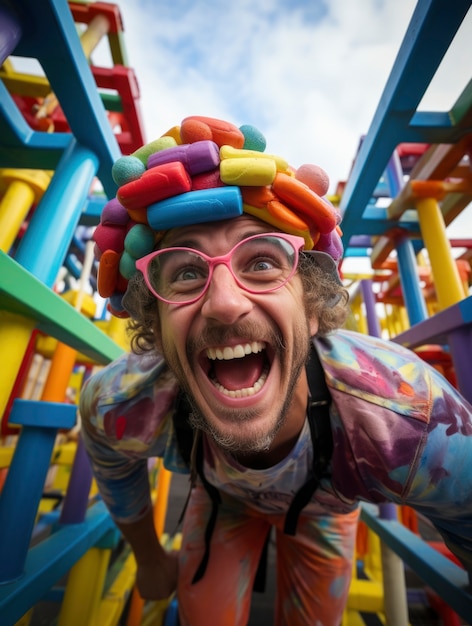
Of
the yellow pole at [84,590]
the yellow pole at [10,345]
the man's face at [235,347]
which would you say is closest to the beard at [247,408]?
the man's face at [235,347]

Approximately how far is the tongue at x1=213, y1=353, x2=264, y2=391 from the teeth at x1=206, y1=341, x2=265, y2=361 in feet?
0.25

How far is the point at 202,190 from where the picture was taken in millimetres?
832

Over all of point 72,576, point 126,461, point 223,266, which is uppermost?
point 223,266

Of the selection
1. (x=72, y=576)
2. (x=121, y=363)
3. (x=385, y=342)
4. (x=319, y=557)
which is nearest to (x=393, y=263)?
(x=385, y=342)

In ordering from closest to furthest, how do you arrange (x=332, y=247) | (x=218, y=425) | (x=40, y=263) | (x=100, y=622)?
(x=218, y=425)
(x=40, y=263)
(x=332, y=247)
(x=100, y=622)

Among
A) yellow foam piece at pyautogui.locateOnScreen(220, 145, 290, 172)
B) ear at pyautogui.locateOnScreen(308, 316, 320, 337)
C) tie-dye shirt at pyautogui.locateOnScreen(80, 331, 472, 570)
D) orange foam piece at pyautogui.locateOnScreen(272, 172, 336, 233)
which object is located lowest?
tie-dye shirt at pyautogui.locateOnScreen(80, 331, 472, 570)

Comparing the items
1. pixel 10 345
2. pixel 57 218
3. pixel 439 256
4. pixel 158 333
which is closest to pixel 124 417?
pixel 158 333

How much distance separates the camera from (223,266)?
79 centimetres

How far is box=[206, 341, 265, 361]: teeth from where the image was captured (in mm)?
783

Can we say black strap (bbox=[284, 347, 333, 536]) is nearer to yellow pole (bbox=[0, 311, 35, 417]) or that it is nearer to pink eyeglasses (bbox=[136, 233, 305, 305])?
pink eyeglasses (bbox=[136, 233, 305, 305])

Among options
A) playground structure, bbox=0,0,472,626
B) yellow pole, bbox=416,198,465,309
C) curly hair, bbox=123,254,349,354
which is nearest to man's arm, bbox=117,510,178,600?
playground structure, bbox=0,0,472,626

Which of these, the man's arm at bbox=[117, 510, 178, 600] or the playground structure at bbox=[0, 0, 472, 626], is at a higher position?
the playground structure at bbox=[0, 0, 472, 626]

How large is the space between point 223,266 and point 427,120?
0.99 meters

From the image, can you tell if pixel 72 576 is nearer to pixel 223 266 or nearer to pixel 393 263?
pixel 223 266
